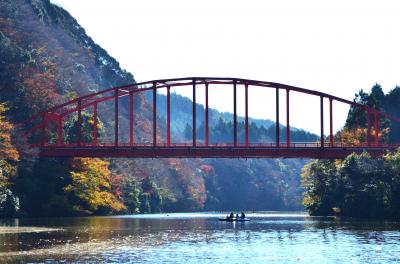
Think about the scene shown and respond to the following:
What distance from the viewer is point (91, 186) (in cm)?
13450

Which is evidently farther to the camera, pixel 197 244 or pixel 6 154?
pixel 6 154

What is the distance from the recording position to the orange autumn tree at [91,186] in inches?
5202

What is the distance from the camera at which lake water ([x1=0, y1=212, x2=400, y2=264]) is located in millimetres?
63000

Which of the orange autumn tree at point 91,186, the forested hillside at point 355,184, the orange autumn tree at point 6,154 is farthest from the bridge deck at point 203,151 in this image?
the orange autumn tree at point 6,154

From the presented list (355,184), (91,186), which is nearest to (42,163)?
(91,186)

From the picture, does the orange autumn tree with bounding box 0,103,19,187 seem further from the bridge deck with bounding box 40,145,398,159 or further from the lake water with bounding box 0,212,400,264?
the lake water with bounding box 0,212,400,264

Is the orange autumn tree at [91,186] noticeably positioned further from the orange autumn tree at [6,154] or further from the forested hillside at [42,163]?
the orange autumn tree at [6,154]

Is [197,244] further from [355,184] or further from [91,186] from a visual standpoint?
[91,186]

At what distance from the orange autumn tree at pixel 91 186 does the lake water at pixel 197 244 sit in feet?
99.8

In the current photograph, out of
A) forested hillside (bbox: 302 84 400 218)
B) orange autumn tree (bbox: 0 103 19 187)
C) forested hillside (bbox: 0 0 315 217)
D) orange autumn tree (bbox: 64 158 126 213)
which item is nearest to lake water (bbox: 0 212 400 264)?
orange autumn tree (bbox: 0 103 19 187)

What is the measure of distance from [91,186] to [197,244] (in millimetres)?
61493

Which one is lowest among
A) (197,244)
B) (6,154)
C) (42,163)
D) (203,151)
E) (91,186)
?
(197,244)

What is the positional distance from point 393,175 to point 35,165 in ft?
160

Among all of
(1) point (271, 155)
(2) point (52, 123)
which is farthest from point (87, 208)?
(1) point (271, 155)
